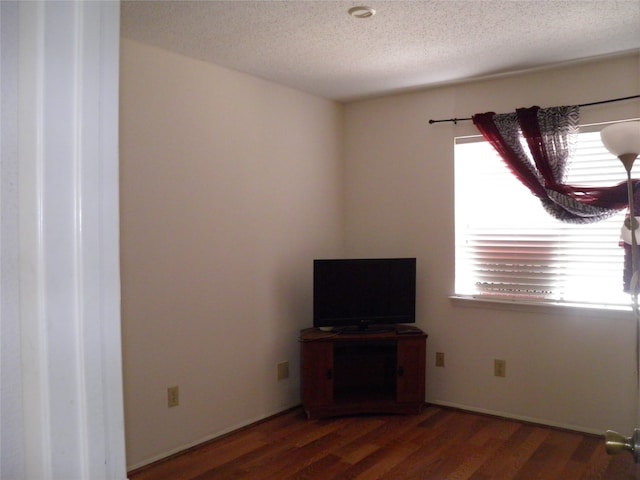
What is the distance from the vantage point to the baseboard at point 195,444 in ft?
9.96

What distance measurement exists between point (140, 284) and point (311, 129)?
6.26 feet

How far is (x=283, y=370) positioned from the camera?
13.2 feet

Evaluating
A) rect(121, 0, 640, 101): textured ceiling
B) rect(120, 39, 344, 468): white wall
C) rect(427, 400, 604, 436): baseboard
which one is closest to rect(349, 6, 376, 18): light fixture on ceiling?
rect(121, 0, 640, 101): textured ceiling

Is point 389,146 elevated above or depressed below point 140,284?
above

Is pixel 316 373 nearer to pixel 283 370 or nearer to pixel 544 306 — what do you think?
pixel 283 370

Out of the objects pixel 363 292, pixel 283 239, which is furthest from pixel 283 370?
pixel 283 239

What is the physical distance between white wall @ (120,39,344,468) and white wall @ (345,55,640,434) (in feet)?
1.29

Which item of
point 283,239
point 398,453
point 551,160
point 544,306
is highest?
point 551,160

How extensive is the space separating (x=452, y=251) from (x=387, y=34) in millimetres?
1744

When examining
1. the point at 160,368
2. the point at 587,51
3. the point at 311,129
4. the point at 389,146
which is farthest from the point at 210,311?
the point at 587,51

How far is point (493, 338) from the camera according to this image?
388 cm

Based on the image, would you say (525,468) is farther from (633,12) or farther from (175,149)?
(175,149)

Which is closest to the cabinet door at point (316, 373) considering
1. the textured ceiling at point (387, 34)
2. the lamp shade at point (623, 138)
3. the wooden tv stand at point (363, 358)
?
the wooden tv stand at point (363, 358)

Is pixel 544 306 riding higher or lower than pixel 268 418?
higher
